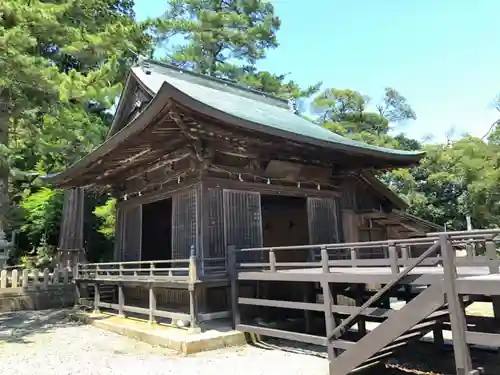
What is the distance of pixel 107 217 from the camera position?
65.2 feet

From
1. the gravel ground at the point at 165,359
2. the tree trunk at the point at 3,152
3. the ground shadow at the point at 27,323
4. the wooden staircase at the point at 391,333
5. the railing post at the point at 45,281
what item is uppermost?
the tree trunk at the point at 3,152

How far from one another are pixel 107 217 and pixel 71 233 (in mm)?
2888

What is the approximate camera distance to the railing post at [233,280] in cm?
776

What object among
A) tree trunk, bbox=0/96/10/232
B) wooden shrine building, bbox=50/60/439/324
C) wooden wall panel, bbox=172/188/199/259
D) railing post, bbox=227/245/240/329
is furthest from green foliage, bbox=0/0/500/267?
railing post, bbox=227/245/240/329

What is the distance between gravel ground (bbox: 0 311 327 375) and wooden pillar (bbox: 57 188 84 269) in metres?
8.24

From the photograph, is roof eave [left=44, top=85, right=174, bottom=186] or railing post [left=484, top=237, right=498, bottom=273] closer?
railing post [left=484, top=237, right=498, bottom=273]

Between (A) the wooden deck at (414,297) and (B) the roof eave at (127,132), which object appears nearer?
(A) the wooden deck at (414,297)

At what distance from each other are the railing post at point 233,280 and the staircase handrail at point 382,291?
235 centimetres

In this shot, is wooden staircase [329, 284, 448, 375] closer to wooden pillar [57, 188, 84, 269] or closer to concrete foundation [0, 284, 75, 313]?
concrete foundation [0, 284, 75, 313]

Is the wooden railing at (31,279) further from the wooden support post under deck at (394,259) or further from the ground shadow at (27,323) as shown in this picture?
the wooden support post under deck at (394,259)

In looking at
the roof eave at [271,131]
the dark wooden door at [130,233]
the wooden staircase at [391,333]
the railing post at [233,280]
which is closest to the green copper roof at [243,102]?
the roof eave at [271,131]

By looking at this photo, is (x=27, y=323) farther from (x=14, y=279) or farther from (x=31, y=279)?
(x=31, y=279)

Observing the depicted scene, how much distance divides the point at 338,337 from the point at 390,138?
25650mm

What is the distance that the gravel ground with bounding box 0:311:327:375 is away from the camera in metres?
5.97
